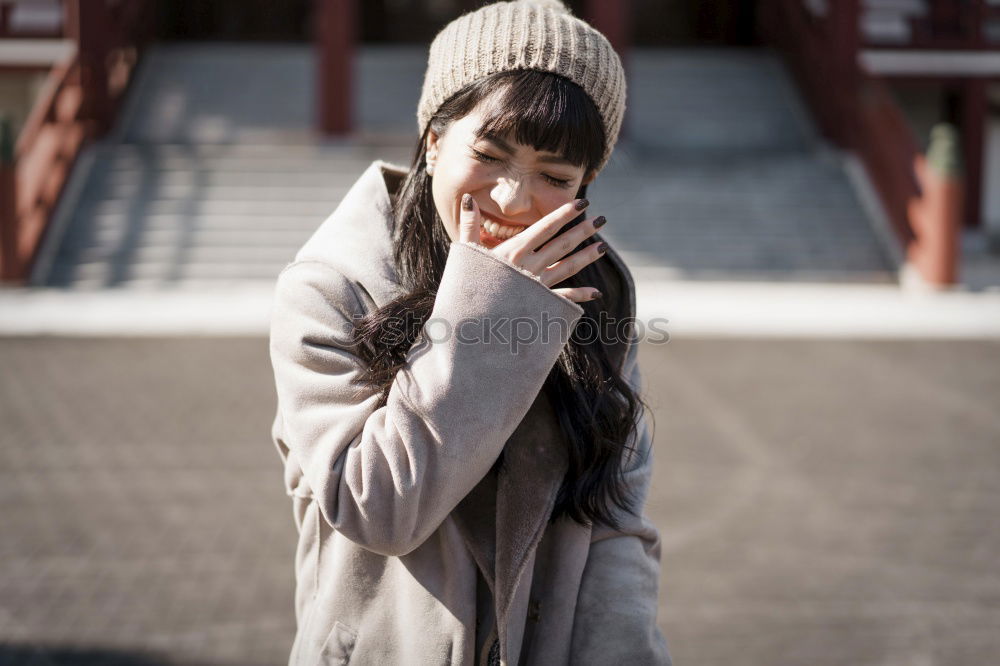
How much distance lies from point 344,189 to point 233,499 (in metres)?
7.64

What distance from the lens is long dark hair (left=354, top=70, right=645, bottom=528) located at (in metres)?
1.46

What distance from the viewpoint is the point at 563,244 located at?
55.8 inches

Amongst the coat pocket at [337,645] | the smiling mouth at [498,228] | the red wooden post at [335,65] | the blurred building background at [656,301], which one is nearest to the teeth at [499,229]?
the smiling mouth at [498,228]

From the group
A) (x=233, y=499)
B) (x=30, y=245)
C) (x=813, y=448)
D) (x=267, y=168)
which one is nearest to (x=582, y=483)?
(x=233, y=499)

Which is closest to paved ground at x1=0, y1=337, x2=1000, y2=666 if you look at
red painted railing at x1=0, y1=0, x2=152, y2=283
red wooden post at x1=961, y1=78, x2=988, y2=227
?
red painted railing at x1=0, y1=0, x2=152, y2=283

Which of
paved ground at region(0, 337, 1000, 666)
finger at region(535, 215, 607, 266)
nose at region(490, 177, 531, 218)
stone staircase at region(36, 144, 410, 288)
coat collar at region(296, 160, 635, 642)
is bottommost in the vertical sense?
stone staircase at region(36, 144, 410, 288)

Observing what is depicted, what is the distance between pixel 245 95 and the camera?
14.9m

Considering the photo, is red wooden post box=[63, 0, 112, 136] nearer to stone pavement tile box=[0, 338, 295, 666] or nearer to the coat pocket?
stone pavement tile box=[0, 338, 295, 666]

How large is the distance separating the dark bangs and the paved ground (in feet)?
8.21

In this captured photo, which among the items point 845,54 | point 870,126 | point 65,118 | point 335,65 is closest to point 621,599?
point 870,126

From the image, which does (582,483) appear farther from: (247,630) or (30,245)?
(30,245)

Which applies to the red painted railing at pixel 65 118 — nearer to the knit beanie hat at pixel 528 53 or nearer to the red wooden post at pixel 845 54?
the red wooden post at pixel 845 54

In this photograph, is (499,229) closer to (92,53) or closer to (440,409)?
(440,409)

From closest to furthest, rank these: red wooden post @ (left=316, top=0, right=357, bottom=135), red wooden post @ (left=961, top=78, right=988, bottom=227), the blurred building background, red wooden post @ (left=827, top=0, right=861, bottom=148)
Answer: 1. the blurred building background
2. red wooden post @ (left=316, top=0, right=357, bottom=135)
3. red wooden post @ (left=827, top=0, right=861, bottom=148)
4. red wooden post @ (left=961, top=78, right=988, bottom=227)
